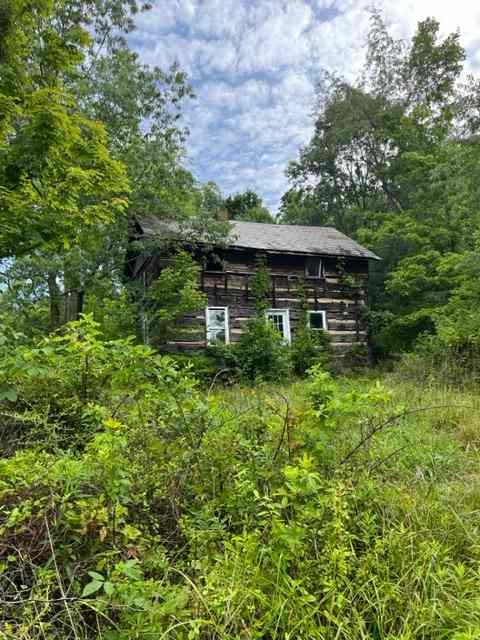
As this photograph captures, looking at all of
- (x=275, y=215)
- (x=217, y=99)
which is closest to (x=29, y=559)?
(x=217, y=99)

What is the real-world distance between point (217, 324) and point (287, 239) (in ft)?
16.2

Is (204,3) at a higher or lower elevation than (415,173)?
higher

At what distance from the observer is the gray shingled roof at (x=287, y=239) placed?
1241cm

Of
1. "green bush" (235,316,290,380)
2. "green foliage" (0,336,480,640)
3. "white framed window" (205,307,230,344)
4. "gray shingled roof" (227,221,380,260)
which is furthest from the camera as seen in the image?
"gray shingled roof" (227,221,380,260)

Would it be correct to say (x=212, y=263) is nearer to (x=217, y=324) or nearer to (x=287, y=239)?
(x=217, y=324)

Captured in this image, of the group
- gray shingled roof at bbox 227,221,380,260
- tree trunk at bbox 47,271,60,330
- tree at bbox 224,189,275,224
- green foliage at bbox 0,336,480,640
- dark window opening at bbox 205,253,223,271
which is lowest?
green foliage at bbox 0,336,480,640

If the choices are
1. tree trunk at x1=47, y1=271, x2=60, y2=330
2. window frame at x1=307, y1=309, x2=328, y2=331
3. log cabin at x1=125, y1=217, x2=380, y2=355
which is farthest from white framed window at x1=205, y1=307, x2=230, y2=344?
tree trunk at x1=47, y1=271, x2=60, y2=330

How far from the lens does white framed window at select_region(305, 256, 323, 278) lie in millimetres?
14281

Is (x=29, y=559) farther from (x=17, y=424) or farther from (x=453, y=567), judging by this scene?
(x=453, y=567)

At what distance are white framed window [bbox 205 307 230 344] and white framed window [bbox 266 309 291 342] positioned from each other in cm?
172

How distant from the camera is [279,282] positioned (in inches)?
533

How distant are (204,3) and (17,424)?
506 inches

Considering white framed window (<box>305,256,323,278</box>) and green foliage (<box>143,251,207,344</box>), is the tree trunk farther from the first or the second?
white framed window (<box>305,256,323,278</box>)

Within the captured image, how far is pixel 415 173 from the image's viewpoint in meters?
16.1
